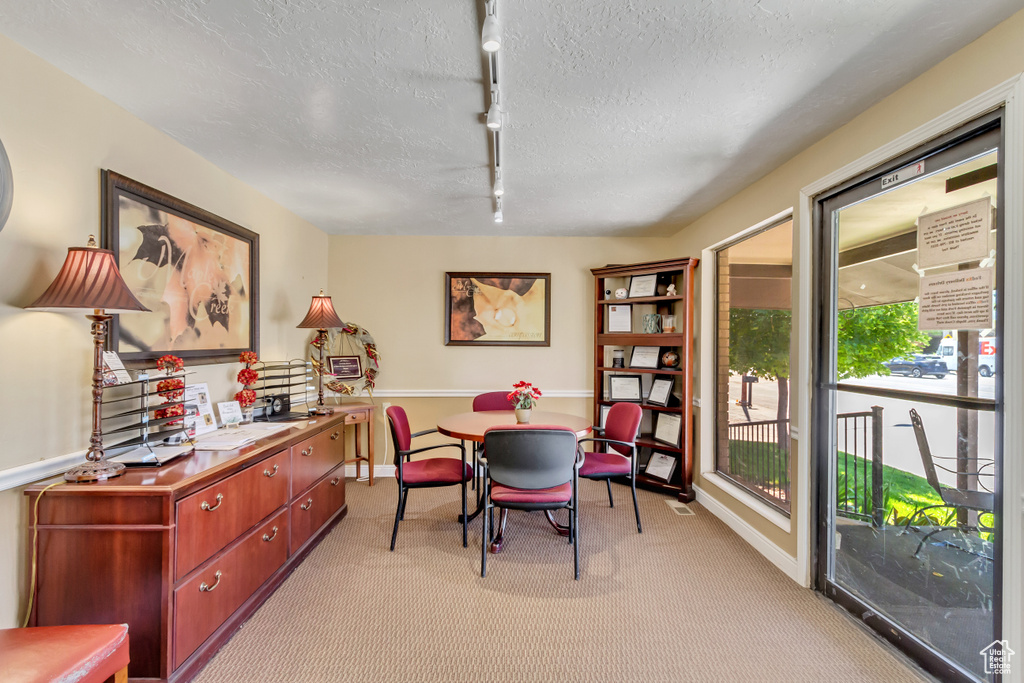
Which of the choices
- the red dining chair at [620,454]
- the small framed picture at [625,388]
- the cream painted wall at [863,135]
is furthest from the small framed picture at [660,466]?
the red dining chair at [620,454]

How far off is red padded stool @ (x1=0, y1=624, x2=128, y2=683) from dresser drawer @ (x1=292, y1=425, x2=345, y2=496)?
1.34 metres

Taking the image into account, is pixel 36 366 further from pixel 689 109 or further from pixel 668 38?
pixel 689 109

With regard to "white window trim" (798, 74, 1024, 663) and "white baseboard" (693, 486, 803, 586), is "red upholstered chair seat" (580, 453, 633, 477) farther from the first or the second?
"white window trim" (798, 74, 1024, 663)

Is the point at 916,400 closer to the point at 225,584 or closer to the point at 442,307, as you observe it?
the point at 225,584

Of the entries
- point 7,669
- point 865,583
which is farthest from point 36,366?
point 865,583

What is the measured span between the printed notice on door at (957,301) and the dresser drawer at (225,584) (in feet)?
10.9

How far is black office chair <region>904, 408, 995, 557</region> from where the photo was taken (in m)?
1.72

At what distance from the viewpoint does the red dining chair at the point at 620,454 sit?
11.0 feet

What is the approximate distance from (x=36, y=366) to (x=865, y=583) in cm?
397

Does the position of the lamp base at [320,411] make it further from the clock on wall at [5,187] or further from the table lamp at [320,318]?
the clock on wall at [5,187]

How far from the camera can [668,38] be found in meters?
1.71

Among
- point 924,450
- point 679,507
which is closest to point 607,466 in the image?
point 679,507

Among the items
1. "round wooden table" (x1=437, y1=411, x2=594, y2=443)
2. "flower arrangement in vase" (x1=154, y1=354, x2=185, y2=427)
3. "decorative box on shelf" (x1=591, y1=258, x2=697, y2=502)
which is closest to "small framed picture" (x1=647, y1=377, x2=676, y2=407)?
"decorative box on shelf" (x1=591, y1=258, x2=697, y2=502)

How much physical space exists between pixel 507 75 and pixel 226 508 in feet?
7.76
